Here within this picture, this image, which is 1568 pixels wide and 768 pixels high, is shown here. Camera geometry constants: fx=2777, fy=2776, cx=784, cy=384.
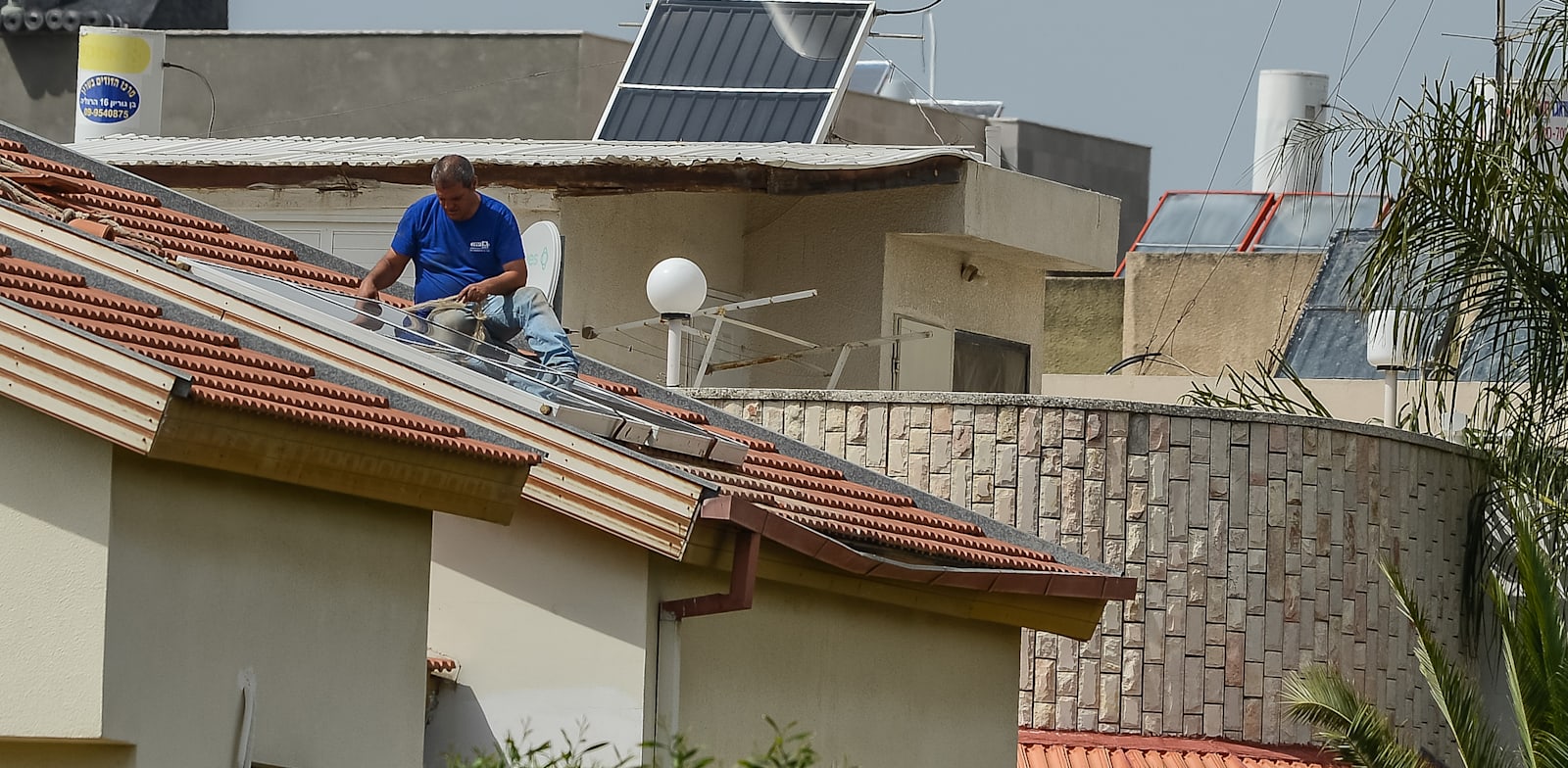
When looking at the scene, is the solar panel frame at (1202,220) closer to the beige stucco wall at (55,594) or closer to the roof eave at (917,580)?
the roof eave at (917,580)

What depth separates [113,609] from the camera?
8.05 m

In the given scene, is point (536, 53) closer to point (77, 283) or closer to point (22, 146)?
point (22, 146)

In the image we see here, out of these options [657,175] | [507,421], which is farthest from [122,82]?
[507,421]

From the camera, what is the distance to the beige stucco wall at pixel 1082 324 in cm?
3706

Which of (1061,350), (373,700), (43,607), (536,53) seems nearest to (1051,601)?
(373,700)

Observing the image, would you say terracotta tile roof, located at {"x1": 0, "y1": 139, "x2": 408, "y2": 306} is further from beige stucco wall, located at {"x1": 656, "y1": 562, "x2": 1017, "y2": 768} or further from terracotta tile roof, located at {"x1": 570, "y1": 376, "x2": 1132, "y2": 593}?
beige stucco wall, located at {"x1": 656, "y1": 562, "x2": 1017, "y2": 768}

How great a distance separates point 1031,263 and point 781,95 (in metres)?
2.36

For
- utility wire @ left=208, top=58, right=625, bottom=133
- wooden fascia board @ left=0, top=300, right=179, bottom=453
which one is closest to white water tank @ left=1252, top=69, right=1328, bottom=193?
utility wire @ left=208, top=58, right=625, bottom=133

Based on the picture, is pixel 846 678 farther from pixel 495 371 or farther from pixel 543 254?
pixel 543 254

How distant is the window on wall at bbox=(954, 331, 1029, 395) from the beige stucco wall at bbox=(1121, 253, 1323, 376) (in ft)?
40.5

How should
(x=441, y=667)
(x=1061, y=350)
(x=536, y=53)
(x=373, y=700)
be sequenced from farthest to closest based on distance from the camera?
(x=1061, y=350) < (x=536, y=53) < (x=441, y=667) < (x=373, y=700)

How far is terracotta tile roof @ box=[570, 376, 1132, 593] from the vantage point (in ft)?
39.6

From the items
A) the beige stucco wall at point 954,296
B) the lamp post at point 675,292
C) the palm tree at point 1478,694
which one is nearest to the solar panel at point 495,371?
the lamp post at point 675,292

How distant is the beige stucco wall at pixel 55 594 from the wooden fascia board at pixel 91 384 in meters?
0.12
